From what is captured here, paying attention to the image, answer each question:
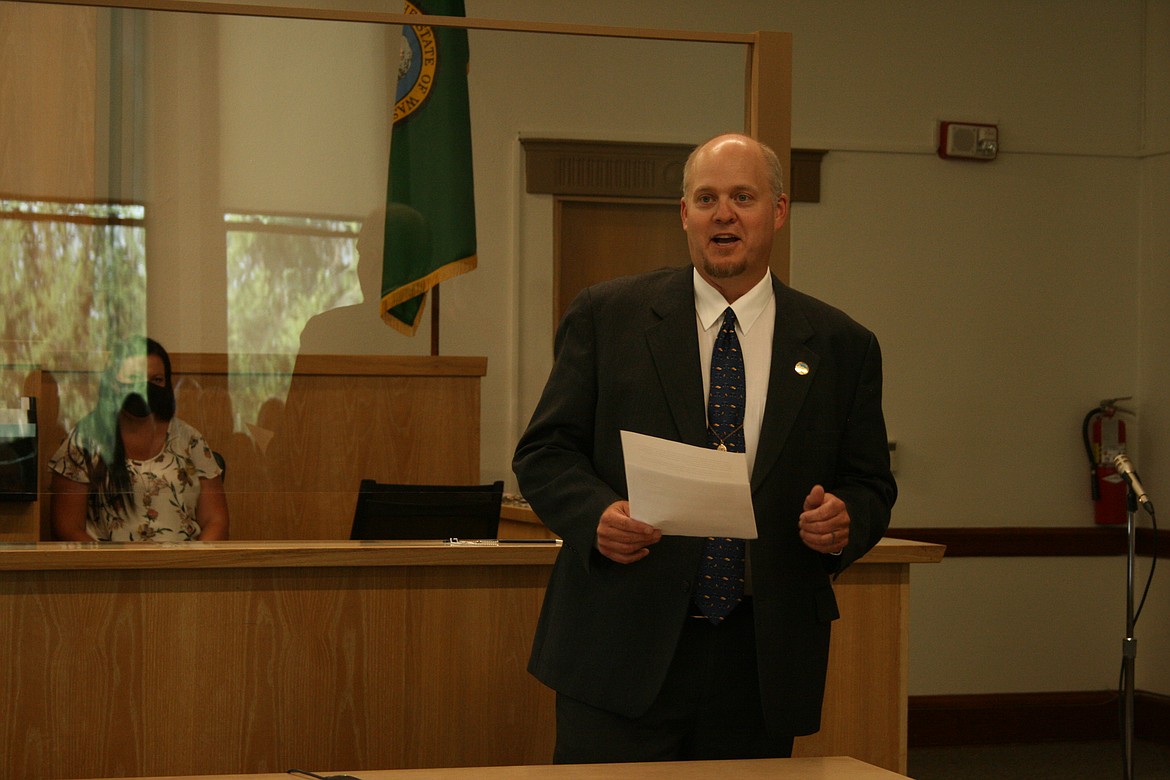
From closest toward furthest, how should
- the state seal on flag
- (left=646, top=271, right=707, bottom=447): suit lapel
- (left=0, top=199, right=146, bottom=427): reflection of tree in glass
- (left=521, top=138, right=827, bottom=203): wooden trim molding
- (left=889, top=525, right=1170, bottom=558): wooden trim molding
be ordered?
(left=646, top=271, right=707, bottom=447): suit lapel < (left=0, top=199, right=146, bottom=427): reflection of tree in glass < the state seal on flag < (left=521, top=138, right=827, bottom=203): wooden trim molding < (left=889, top=525, right=1170, bottom=558): wooden trim molding

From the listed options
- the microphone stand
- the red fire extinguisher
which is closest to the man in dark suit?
the microphone stand

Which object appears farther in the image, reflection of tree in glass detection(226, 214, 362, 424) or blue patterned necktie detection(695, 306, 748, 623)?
reflection of tree in glass detection(226, 214, 362, 424)

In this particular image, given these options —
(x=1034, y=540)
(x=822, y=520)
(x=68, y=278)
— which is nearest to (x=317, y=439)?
(x=68, y=278)

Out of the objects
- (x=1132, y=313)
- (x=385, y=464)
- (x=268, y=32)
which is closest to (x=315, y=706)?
(x=385, y=464)

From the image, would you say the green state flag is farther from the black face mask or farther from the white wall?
the white wall

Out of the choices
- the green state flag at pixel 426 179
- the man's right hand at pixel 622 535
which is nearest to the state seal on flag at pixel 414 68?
the green state flag at pixel 426 179

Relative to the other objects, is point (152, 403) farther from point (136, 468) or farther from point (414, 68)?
point (414, 68)

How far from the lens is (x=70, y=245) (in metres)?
2.54

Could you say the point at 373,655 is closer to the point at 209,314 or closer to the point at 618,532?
the point at 209,314

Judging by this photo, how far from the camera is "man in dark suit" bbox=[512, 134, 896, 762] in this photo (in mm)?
1789

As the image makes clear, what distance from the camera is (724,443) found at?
6.07ft

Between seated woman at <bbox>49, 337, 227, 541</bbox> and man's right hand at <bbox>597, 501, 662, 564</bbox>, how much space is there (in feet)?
3.95

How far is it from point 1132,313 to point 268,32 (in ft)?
15.6

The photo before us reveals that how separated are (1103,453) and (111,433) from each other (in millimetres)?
4756
